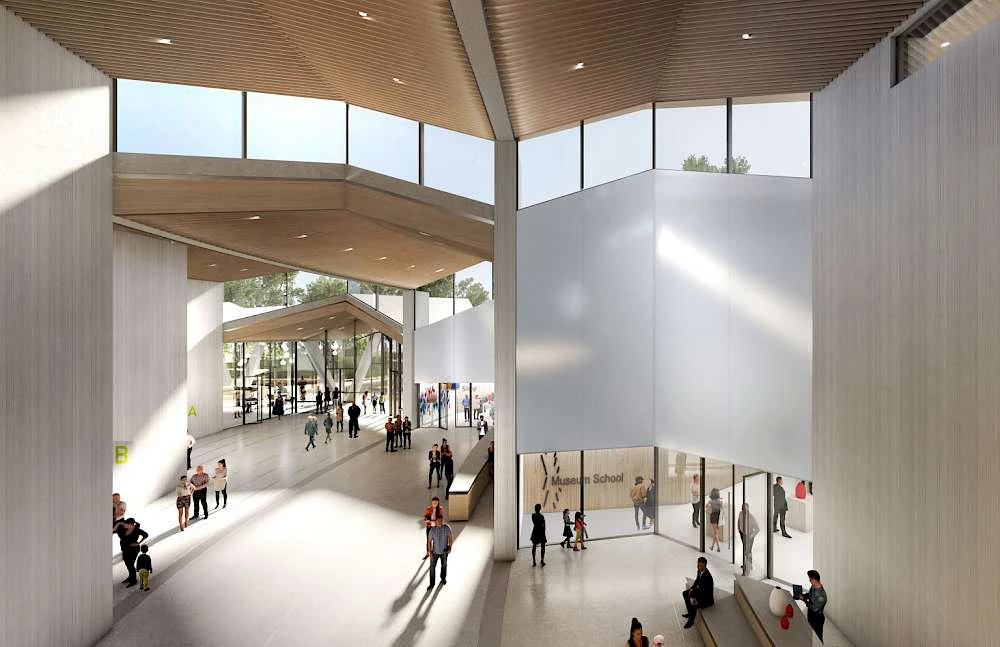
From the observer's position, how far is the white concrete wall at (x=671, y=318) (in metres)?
8.54

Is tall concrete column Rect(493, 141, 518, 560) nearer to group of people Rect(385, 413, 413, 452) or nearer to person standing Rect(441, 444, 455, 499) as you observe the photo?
person standing Rect(441, 444, 455, 499)

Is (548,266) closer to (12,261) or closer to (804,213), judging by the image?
(804,213)

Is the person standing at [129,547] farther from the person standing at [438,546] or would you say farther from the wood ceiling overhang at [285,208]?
the wood ceiling overhang at [285,208]

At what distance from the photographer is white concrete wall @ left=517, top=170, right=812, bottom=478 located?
854 centimetres

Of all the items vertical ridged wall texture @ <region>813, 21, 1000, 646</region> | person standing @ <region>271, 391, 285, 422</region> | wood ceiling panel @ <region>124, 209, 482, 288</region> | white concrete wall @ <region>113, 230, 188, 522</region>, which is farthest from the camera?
person standing @ <region>271, 391, 285, 422</region>

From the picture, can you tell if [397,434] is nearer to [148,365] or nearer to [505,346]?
[148,365]

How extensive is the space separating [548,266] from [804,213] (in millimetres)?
4123

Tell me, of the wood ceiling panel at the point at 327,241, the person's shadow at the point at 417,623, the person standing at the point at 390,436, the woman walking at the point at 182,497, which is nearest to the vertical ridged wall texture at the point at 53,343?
the wood ceiling panel at the point at 327,241

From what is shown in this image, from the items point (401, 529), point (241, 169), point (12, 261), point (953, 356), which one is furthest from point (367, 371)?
point (953, 356)

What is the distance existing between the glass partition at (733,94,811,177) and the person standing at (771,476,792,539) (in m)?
5.19

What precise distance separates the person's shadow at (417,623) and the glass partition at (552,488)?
3.01 m

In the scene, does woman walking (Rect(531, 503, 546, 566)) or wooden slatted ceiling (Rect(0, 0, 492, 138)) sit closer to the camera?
wooden slatted ceiling (Rect(0, 0, 492, 138))

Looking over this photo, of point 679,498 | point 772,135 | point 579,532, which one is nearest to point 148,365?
point 579,532

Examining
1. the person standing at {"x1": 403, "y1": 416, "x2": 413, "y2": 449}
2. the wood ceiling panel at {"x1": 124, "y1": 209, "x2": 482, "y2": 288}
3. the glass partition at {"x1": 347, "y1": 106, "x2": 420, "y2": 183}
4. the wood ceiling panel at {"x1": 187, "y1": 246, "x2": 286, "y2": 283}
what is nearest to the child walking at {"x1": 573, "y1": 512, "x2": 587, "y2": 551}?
the glass partition at {"x1": 347, "y1": 106, "x2": 420, "y2": 183}
